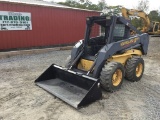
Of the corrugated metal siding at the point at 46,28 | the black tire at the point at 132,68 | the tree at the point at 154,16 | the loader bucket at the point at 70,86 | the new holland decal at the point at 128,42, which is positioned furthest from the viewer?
the tree at the point at 154,16

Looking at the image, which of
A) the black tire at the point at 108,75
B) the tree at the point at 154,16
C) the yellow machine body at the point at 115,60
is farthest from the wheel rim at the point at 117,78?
the tree at the point at 154,16

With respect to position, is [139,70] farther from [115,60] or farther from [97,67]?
[97,67]

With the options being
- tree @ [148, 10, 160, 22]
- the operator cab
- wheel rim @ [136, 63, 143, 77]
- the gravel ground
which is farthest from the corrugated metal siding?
tree @ [148, 10, 160, 22]

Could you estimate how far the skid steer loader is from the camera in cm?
432

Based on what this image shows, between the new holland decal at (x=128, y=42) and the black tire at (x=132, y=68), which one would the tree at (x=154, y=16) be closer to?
the new holland decal at (x=128, y=42)

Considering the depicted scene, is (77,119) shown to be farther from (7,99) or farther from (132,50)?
(132,50)

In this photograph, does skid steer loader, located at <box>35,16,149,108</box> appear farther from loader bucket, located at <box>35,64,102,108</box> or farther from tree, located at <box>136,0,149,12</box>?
tree, located at <box>136,0,149,12</box>

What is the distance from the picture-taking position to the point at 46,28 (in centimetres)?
1109

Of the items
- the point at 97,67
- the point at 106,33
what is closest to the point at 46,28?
the point at 106,33

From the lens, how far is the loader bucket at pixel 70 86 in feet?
13.0

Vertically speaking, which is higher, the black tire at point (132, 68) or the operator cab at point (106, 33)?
the operator cab at point (106, 33)

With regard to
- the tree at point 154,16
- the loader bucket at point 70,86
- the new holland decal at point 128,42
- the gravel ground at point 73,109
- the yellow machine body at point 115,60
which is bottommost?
the gravel ground at point 73,109

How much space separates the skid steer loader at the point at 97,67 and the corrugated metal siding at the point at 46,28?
17.2 ft

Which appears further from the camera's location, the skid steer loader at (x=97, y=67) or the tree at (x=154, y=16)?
the tree at (x=154, y=16)
